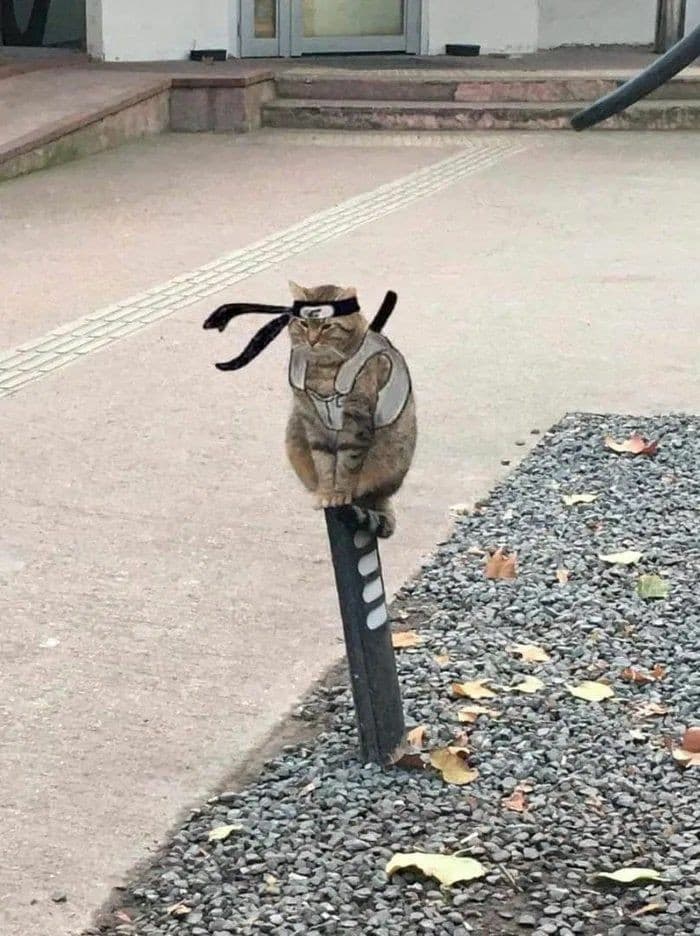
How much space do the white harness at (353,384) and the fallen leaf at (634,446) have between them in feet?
8.40

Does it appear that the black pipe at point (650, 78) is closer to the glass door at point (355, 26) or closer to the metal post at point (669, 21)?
the glass door at point (355, 26)

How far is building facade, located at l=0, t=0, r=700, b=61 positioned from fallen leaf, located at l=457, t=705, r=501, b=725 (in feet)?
41.7

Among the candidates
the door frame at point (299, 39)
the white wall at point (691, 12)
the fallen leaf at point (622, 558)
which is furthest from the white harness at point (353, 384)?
the white wall at point (691, 12)

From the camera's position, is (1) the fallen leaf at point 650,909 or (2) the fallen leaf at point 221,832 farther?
(2) the fallen leaf at point 221,832

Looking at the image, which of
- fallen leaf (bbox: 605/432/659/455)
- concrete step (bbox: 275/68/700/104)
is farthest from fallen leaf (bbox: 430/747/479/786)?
concrete step (bbox: 275/68/700/104)

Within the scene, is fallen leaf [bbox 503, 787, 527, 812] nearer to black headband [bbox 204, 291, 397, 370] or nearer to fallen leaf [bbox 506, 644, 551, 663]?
fallen leaf [bbox 506, 644, 551, 663]

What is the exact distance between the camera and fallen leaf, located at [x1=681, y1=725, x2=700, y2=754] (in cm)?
361

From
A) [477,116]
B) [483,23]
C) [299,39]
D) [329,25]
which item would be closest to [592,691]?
[477,116]

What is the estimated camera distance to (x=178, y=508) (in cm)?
525

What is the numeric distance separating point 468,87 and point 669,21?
347cm

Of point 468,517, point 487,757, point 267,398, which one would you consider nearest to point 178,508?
point 468,517

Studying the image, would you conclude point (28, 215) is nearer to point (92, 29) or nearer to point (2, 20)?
point (92, 29)

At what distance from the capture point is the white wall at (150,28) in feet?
50.5

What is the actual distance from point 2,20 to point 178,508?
43.6ft
